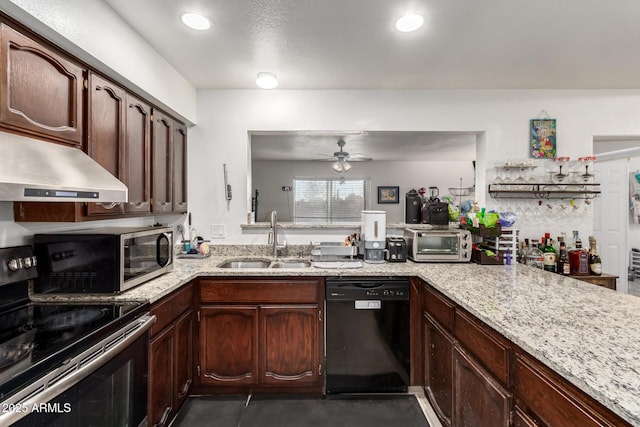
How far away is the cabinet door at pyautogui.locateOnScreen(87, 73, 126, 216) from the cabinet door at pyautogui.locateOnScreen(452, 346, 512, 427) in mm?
1975

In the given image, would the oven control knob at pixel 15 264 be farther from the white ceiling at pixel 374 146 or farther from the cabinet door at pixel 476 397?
the white ceiling at pixel 374 146

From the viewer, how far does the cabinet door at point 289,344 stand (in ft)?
6.54

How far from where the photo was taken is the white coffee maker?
91.7 inches

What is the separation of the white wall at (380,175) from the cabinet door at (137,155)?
13.9 ft

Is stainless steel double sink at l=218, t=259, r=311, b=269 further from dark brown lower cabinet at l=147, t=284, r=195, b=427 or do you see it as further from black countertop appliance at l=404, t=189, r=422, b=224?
black countertop appliance at l=404, t=189, r=422, b=224

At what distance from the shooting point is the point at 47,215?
4.68ft

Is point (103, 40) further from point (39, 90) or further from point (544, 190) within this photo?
point (544, 190)

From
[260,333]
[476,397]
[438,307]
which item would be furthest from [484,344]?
[260,333]

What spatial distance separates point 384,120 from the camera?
2607 millimetres

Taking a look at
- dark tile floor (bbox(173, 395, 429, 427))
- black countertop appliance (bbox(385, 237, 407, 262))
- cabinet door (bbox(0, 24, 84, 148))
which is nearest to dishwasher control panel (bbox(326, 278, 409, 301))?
black countertop appliance (bbox(385, 237, 407, 262))

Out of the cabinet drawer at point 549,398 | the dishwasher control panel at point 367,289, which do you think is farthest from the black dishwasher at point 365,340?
the cabinet drawer at point 549,398

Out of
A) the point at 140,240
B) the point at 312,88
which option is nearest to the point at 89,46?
the point at 140,240

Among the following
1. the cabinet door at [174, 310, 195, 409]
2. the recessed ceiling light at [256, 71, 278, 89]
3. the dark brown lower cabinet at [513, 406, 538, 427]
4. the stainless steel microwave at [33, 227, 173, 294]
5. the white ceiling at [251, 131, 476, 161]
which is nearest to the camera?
the dark brown lower cabinet at [513, 406, 538, 427]

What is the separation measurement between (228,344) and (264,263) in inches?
28.3
